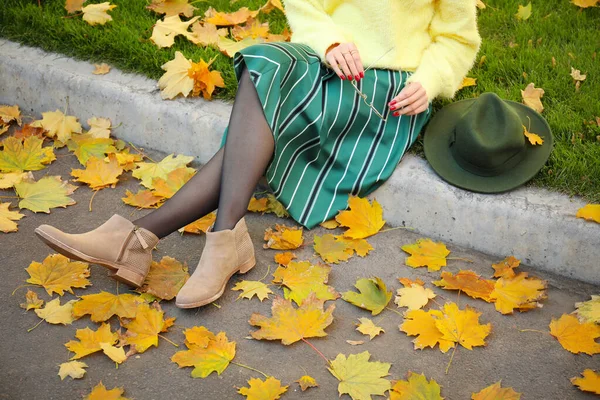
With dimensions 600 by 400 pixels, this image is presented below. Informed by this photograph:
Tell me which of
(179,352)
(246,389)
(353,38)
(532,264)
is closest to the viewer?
(246,389)

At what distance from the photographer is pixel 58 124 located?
3564mm

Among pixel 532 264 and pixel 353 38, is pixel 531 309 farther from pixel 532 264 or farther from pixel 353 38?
pixel 353 38

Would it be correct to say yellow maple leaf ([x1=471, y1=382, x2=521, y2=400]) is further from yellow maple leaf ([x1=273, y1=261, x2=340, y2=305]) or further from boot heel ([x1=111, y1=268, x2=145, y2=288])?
boot heel ([x1=111, y1=268, x2=145, y2=288])

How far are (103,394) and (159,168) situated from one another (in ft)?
4.50

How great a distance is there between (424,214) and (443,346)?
69 centimetres

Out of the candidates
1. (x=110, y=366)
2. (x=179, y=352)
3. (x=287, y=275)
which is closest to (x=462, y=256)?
(x=287, y=275)

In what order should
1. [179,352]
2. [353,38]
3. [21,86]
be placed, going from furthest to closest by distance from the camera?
[21,86], [353,38], [179,352]

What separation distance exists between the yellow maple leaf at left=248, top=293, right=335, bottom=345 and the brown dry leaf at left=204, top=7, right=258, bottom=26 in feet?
6.00

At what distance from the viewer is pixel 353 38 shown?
291 centimetres

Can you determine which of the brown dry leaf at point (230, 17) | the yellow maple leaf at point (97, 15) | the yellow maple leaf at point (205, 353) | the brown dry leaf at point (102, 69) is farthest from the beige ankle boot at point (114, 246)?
the yellow maple leaf at point (97, 15)

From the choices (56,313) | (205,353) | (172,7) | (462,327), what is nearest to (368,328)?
(462,327)

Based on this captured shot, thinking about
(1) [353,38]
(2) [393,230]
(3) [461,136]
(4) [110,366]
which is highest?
(1) [353,38]

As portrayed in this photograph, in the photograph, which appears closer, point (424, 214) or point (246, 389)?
point (246, 389)

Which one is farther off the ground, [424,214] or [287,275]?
[424,214]
